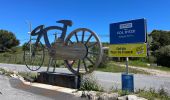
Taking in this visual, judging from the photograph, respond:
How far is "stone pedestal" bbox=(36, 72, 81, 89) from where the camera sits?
493 inches

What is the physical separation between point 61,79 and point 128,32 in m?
3.96

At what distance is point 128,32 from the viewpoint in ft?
35.9

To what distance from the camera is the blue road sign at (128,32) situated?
10594 mm

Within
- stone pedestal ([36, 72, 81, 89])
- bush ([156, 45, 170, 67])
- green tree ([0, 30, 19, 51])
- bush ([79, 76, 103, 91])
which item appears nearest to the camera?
bush ([79, 76, 103, 91])

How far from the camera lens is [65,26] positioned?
563 inches

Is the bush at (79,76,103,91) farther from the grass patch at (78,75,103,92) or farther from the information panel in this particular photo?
the information panel

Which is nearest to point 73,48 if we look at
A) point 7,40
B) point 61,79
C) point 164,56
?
point 61,79

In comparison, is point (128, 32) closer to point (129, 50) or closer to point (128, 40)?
point (128, 40)

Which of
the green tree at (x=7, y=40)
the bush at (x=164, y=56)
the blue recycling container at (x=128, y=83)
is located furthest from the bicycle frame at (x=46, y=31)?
the green tree at (x=7, y=40)

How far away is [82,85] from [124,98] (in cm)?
295

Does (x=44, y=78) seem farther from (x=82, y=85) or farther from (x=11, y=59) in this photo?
(x=11, y=59)

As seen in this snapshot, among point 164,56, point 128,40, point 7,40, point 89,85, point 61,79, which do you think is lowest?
point 89,85

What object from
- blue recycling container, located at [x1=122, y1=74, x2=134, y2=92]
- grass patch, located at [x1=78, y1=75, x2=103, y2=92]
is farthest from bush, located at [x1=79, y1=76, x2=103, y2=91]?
blue recycling container, located at [x1=122, y1=74, x2=134, y2=92]

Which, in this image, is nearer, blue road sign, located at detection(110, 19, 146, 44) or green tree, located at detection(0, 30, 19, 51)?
blue road sign, located at detection(110, 19, 146, 44)
